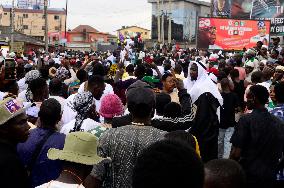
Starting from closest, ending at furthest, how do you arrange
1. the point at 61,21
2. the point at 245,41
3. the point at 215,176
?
the point at 215,176, the point at 245,41, the point at 61,21

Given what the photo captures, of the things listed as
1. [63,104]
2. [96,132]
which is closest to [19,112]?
[96,132]

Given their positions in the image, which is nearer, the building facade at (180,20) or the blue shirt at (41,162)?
the blue shirt at (41,162)

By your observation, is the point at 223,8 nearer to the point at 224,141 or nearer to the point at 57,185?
the point at 224,141

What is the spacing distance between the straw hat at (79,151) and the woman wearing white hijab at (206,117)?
283cm

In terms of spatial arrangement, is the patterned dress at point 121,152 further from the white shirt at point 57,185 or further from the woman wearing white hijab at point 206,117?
the woman wearing white hijab at point 206,117

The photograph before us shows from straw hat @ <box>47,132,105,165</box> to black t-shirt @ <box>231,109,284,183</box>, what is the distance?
199 cm

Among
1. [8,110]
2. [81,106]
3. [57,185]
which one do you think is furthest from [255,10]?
[57,185]

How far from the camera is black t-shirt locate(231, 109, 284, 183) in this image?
4.93 metres

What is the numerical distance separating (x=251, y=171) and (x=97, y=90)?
242 centimetres

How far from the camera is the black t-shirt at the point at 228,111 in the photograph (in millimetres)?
7809

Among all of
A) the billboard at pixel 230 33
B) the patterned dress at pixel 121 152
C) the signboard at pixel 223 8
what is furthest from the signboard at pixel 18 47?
the signboard at pixel 223 8

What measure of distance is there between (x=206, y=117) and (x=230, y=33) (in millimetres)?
29000

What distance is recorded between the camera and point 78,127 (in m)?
4.97

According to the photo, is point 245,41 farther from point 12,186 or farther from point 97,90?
point 12,186
